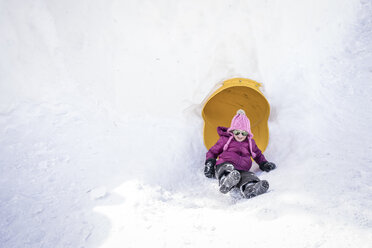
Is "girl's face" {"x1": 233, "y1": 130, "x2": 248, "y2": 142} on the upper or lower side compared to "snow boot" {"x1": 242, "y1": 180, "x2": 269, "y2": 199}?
upper

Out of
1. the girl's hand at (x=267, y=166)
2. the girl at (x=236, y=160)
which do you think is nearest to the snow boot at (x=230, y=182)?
the girl at (x=236, y=160)

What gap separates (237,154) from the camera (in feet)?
7.14

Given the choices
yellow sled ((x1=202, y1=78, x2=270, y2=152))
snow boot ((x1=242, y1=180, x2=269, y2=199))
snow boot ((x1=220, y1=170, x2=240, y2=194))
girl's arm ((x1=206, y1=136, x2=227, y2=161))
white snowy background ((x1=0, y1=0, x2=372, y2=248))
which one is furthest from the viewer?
yellow sled ((x1=202, y1=78, x2=270, y2=152))

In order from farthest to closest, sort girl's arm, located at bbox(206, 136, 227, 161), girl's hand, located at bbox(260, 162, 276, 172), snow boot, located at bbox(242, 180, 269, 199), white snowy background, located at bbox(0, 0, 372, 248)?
girl's arm, located at bbox(206, 136, 227, 161)
girl's hand, located at bbox(260, 162, 276, 172)
snow boot, located at bbox(242, 180, 269, 199)
white snowy background, located at bbox(0, 0, 372, 248)

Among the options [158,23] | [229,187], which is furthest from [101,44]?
[229,187]

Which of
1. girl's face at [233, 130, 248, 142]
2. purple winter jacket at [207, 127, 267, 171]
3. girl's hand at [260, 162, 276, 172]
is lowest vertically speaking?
girl's hand at [260, 162, 276, 172]

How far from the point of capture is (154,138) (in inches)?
84.6

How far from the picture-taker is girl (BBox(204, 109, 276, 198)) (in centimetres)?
172

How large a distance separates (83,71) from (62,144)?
33.0 inches

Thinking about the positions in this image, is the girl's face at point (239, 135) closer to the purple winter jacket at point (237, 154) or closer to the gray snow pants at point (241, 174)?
the purple winter jacket at point (237, 154)

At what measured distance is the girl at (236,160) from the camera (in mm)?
1721

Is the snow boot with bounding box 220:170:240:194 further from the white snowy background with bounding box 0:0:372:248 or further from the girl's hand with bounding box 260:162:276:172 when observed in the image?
the girl's hand with bounding box 260:162:276:172

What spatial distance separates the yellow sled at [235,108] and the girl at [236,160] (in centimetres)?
29

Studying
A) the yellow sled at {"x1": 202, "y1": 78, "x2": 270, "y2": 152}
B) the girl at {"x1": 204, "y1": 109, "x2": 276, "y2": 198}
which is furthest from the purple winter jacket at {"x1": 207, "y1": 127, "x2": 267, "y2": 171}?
the yellow sled at {"x1": 202, "y1": 78, "x2": 270, "y2": 152}
